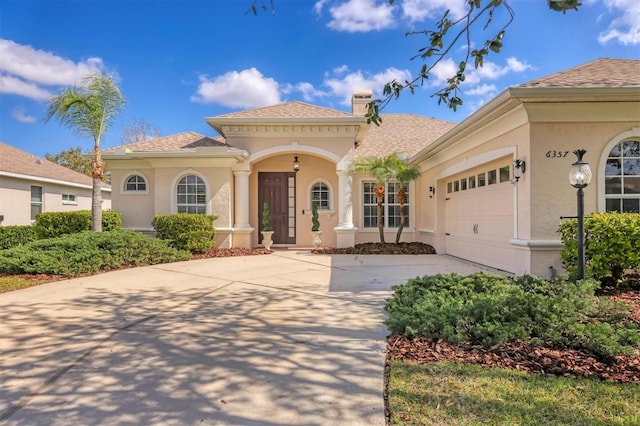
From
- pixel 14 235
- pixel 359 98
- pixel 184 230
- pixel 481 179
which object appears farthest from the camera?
pixel 359 98

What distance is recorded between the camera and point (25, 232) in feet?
43.3

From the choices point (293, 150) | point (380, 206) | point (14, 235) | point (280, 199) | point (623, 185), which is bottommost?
point (14, 235)

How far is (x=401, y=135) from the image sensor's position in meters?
15.4

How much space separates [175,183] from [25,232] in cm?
620

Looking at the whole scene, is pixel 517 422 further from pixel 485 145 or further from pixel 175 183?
pixel 175 183

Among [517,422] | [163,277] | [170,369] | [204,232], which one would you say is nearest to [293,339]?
[170,369]

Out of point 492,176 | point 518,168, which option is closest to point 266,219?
point 492,176

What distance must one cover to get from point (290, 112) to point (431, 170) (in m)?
5.07

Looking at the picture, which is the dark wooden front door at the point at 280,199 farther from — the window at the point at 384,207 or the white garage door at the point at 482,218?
the white garage door at the point at 482,218

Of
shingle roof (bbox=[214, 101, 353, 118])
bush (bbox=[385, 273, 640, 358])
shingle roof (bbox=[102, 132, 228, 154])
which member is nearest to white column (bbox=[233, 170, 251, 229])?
shingle roof (bbox=[102, 132, 228, 154])

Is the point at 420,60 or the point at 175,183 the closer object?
the point at 420,60

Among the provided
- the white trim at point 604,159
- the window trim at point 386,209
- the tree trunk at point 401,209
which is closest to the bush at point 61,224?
the window trim at point 386,209

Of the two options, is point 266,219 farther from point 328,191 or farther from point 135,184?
point 135,184

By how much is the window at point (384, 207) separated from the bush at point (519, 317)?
8125 millimetres
